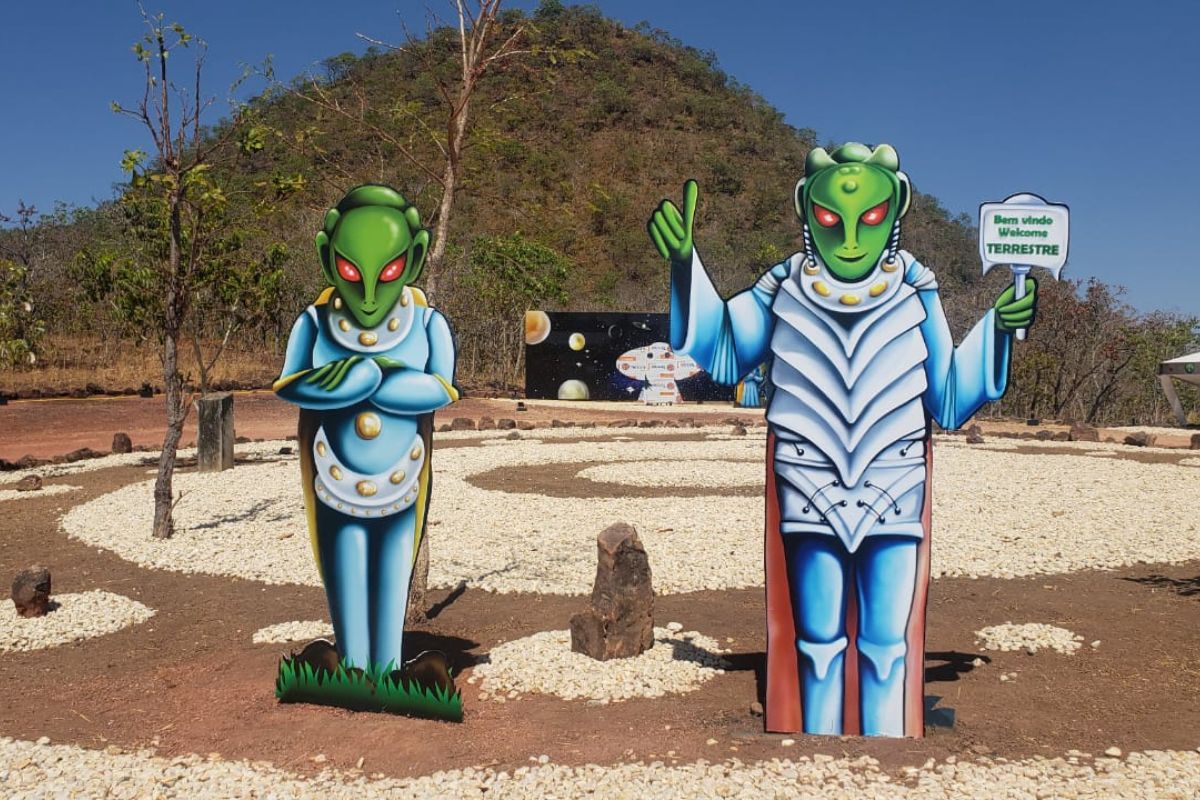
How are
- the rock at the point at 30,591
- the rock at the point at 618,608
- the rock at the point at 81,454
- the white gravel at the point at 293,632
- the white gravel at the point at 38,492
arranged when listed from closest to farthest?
the rock at the point at 618,608 → the white gravel at the point at 293,632 → the rock at the point at 30,591 → the white gravel at the point at 38,492 → the rock at the point at 81,454

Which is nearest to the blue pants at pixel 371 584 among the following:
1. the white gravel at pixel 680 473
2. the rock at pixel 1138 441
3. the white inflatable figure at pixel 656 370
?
the white gravel at pixel 680 473

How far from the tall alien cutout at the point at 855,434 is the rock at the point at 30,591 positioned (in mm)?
4893

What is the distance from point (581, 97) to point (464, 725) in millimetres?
73726

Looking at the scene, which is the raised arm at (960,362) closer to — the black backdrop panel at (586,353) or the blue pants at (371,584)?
the blue pants at (371,584)

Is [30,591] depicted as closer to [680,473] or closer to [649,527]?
[649,527]

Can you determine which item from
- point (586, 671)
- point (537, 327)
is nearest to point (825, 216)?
point (586, 671)

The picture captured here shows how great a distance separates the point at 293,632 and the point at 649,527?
4.43 m

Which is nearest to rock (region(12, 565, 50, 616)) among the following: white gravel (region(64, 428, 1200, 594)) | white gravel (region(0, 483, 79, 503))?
white gravel (region(64, 428, 1200, 594))

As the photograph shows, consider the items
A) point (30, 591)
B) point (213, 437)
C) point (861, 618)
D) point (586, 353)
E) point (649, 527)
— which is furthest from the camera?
point (586, 353)

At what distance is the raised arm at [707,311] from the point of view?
4754 mm

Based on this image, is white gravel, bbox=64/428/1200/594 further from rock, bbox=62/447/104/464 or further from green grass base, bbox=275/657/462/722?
rock, bbox=62/447/104/464

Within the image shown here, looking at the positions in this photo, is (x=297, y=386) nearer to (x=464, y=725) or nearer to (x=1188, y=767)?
(x=464, y=725)

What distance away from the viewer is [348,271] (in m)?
5.11

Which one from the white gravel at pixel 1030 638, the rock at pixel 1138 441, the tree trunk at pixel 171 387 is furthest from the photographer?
the rock at pixel 1138 441
